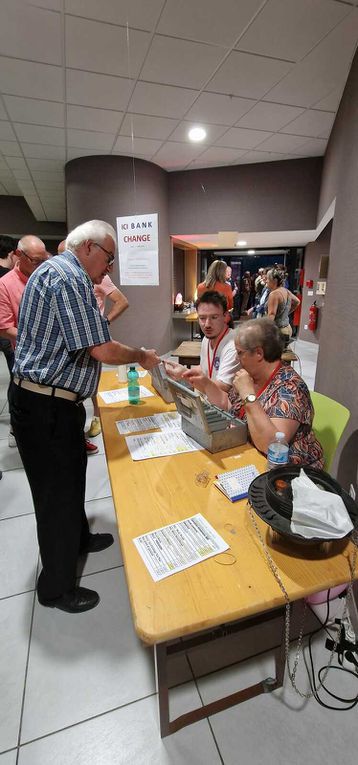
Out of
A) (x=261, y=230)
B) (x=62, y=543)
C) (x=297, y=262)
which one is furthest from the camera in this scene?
(x=297, y=262)

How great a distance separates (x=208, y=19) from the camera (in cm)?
211

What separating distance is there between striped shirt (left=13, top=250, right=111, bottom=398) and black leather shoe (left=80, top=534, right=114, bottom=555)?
1.00 m

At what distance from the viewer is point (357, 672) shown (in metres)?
1.18

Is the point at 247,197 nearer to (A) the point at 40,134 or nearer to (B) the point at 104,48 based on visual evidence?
(A) the point at 40,134

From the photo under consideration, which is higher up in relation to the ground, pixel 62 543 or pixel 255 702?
pixel 62 543

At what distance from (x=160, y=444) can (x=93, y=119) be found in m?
3.63

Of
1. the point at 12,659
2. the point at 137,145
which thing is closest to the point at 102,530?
the point at 12,659

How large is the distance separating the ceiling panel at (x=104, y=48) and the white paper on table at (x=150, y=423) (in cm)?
256

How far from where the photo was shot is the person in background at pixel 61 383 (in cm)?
112

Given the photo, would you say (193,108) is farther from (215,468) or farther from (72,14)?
(215,468)

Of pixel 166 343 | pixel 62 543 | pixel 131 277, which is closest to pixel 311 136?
pixel 131 277

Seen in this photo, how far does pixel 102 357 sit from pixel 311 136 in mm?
4261

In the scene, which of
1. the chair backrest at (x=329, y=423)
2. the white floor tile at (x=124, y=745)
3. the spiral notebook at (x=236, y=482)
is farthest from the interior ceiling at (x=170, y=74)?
the white floor tile at (x=124, y=745)

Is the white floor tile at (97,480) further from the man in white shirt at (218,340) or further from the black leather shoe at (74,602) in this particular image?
the man in white shirt at (218,340)
